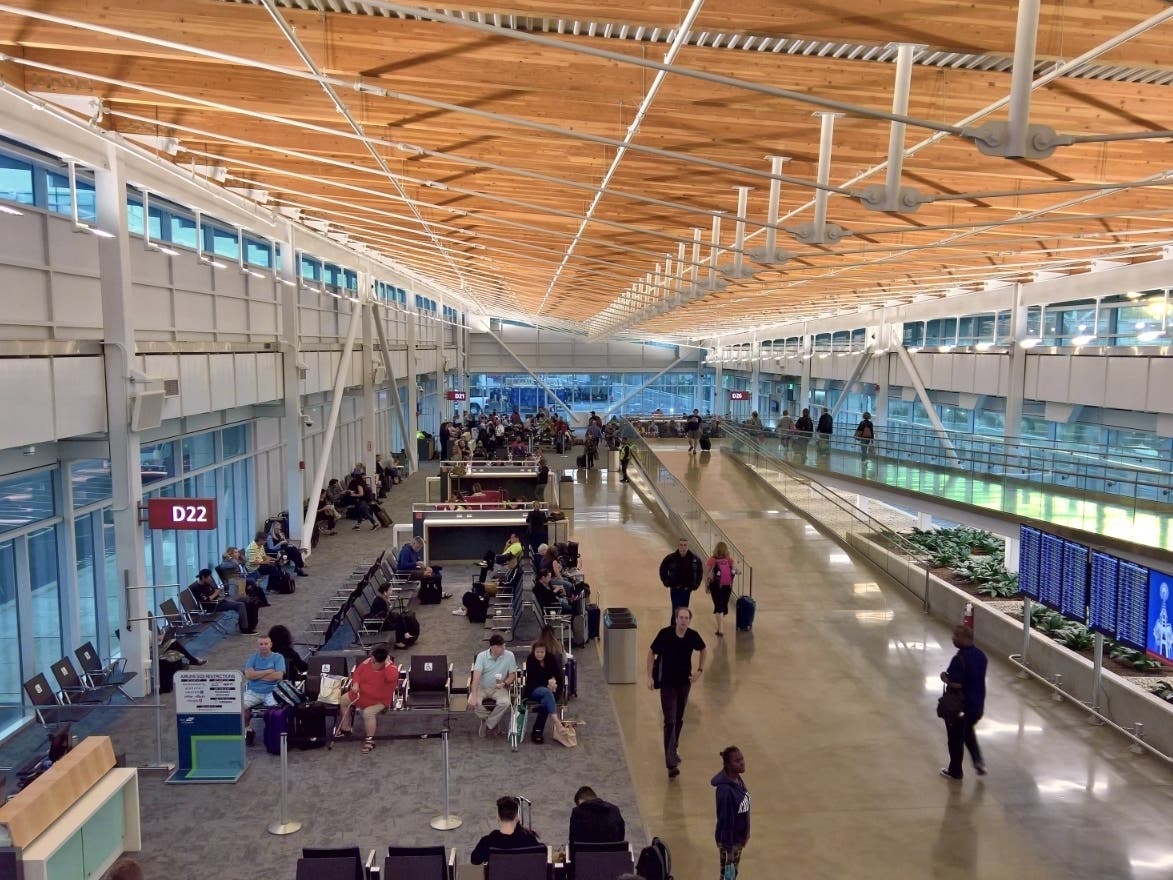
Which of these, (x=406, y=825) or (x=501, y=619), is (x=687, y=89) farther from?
(x=501, y=619)

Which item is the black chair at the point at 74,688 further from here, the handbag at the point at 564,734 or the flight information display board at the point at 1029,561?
the flight information display board at the point at 1029,561

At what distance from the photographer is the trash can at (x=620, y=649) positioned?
1009 centimetres

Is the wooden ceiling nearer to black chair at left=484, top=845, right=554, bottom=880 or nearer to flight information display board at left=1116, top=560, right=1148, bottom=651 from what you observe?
flight information display board at left=1116, top=560, right=1148, bottom=651

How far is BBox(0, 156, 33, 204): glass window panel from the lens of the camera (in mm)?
8844

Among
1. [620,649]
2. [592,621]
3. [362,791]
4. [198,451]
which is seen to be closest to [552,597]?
[592,621]

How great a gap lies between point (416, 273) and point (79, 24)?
25350 mm

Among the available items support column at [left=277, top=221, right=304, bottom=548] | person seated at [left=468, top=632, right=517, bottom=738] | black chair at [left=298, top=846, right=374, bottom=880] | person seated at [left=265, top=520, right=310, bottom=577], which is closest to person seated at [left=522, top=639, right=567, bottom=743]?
person seated at [left=468, top=632, right=517, bottom=738]

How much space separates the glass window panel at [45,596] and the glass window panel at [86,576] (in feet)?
1.71

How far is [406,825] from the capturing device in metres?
7.06

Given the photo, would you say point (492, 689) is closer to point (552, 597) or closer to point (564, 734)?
point (564, 734)

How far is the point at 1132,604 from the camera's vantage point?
27.5 ft

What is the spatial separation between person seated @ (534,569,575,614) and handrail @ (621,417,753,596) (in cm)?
264

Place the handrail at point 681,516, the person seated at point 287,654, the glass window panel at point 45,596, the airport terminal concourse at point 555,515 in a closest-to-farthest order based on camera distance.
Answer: the airport terminal concourse at point 555,515 < the person seated at point 287,654 < the glass window panel at point 45,596 < the handrail at point 681,516

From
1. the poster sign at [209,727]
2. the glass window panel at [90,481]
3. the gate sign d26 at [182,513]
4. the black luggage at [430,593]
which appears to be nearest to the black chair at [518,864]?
the poster sign at [209,727]
